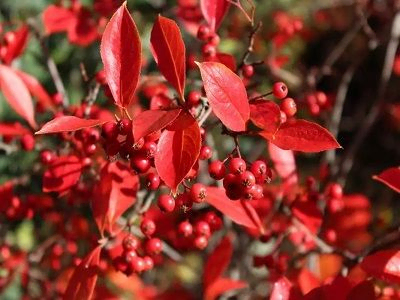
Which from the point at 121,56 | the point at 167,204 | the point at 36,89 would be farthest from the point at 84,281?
the point at 36,89

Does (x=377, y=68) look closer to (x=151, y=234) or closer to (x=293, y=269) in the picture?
(x=293, y=269)

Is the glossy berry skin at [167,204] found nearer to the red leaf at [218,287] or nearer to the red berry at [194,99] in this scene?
the red berry at [194,99]

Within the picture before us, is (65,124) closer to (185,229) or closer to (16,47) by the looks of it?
(185,229)

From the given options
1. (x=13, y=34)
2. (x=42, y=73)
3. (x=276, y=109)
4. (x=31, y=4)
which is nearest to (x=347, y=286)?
(x=276, y=109)

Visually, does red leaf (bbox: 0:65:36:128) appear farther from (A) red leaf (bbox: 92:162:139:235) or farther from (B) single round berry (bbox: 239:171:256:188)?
(B) single round berry (bbox: 239:171:256:188)

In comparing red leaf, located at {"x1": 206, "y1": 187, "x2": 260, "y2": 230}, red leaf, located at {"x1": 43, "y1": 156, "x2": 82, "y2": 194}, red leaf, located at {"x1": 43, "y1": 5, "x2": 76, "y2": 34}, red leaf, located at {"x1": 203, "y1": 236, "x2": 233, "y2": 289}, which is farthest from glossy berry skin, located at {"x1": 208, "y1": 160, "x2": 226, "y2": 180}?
red leaf, located at {"x1": 43, "y1": 5, "x2": 76, "y2": 34}
